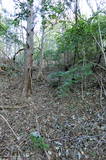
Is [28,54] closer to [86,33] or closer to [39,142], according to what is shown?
[86,33]

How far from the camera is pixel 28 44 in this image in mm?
5602

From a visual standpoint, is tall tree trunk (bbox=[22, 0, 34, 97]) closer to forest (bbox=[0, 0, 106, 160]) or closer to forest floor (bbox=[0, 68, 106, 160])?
forest (bbox=[0, 0, 106, 160])

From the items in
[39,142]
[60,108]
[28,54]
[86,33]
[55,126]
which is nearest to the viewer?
[39,142]

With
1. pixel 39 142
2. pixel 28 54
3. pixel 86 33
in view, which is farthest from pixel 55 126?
pixel 86 33

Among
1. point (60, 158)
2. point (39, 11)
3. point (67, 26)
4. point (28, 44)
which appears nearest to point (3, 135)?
point (60, 158)

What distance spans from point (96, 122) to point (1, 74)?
20.7 ft

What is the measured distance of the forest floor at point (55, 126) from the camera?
3.07 meters

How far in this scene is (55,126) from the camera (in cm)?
385

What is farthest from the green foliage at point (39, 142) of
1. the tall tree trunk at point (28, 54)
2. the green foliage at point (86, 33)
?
the green foliage at point (86, 33)

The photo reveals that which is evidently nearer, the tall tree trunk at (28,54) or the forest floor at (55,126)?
the forest floor at (55,126)

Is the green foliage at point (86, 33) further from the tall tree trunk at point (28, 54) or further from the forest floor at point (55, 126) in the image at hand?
the forest floor at point (55, 126)

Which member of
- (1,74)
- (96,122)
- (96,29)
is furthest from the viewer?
(1,74)

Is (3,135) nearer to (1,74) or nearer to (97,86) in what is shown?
(97,86)

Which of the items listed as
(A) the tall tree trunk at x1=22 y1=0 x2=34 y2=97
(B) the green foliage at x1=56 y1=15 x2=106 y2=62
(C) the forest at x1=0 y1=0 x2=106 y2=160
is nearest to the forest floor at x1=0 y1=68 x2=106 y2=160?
(C) the forest at x1=0 y1=0 x2=106 y2=160
